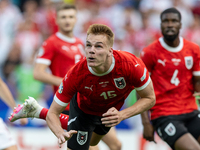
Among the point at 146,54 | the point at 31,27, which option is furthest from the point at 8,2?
the point at 146,54

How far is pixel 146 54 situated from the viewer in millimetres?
5168

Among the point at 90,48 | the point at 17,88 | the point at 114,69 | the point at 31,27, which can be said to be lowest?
the point at 17,88

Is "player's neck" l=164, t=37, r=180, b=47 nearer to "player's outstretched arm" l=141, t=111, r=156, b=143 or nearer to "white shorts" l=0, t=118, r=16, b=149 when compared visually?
"player's outstretched arm" l=141, t=111, r=156, b=143

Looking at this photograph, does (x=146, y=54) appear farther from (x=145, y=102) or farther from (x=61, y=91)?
(x=61, y=91)

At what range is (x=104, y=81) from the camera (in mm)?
4008

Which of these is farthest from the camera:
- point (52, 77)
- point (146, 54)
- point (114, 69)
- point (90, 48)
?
point (52, 77)

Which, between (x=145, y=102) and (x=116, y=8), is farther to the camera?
(x=116, y=8)

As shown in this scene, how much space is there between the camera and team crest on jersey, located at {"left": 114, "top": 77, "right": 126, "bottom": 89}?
3.98 m

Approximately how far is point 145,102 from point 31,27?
7992mm

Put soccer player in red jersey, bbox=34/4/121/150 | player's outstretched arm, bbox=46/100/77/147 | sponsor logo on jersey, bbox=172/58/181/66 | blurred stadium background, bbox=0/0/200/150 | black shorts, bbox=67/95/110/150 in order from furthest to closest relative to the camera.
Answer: blurred stadium background, bbox=0/0/200/150 < soccer player in red jersey, bbox=34/4/121/150 < sponsor logo on jersey, bbox=172/58/181/66 < black shorts, bbox=67/95/110/150 < player's outstretched arm, bbox=46/100/77/147

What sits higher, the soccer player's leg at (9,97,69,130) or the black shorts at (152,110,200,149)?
the soccer player's leg at (9,97,69,130)

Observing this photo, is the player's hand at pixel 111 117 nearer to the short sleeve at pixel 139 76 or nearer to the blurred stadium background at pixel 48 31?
the short sleeve at pixel 139 76

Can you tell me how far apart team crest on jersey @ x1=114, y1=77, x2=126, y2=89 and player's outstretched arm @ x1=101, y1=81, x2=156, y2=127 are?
24 cm

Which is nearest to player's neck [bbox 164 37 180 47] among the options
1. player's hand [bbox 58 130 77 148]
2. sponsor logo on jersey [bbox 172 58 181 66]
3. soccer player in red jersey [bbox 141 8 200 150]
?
soccer player in red jersey [bbox 141 8 200 150]
